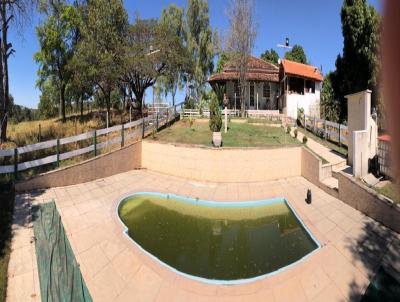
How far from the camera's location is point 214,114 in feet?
49.7

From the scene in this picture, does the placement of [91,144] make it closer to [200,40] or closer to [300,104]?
[300,104]

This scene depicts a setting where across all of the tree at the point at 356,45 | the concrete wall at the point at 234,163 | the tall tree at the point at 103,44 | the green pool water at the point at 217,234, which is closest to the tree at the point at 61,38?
the tall tree at the point at 103,44

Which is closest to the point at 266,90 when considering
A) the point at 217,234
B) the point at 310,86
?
the point at 310,86

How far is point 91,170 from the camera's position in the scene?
1280cm

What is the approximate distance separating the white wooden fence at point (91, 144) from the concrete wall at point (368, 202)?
423 inches

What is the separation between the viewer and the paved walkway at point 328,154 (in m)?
13.3

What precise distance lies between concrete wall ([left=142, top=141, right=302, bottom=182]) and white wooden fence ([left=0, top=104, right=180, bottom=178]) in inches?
122

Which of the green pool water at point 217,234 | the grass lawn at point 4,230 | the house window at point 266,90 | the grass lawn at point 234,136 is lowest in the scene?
the green pool water at point 217,234

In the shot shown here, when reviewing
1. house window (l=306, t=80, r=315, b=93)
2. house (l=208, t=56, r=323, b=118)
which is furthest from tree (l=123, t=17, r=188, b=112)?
house window (l=306, t=80, r=315, b=93)

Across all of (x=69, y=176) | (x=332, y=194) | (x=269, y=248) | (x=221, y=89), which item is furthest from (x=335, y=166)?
(x=221, y=89)

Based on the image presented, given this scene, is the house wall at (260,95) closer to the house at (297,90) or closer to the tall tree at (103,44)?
the house at (297,90)

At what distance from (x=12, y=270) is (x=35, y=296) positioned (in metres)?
1.05

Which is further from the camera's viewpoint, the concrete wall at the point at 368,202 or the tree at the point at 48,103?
the tree at the point at 48,103

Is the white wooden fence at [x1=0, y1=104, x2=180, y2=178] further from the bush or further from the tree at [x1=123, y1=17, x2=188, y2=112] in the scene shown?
the bush
